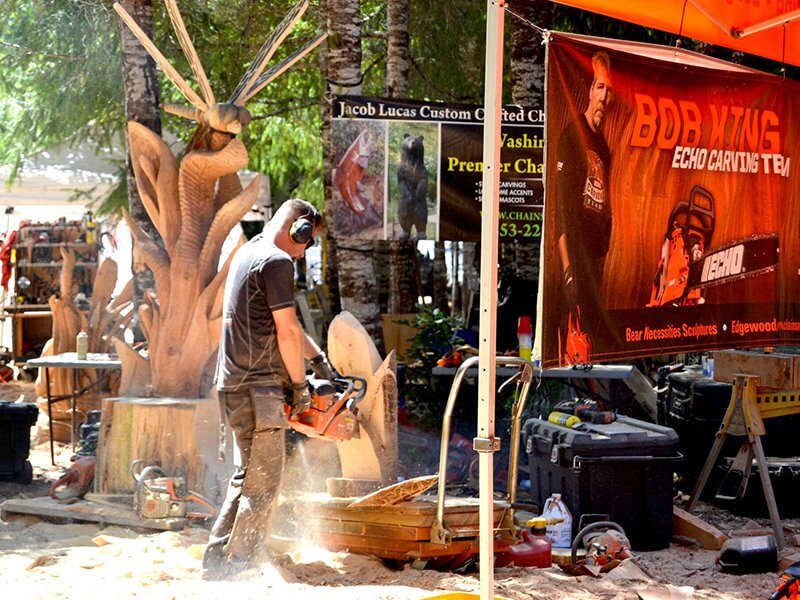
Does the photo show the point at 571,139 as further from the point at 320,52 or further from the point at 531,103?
the point at 320,52

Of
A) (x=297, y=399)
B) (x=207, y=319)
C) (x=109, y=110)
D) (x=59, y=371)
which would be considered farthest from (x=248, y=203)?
(x=109, y=110)

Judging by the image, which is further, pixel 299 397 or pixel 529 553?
pixel 529 553

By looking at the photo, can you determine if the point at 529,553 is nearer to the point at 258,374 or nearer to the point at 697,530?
the point at 697,530

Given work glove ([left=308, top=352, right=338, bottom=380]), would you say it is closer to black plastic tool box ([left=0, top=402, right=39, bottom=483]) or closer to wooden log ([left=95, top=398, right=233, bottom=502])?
wooden log ([left=95, top=398, right=233, bottom=502])

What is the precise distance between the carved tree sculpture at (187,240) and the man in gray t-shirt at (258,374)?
2.33m

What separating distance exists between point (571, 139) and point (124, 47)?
22.2ft

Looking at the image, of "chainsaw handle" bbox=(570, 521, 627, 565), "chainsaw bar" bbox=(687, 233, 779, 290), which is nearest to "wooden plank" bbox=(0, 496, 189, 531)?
"chainsaw handle" bbox=(570, 521, 627, 565)

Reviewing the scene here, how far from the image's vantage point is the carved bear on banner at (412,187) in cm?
1009

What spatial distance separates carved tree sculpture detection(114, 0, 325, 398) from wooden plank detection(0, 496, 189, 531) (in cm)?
109

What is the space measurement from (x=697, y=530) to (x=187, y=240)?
4.49 meters

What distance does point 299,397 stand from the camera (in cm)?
631

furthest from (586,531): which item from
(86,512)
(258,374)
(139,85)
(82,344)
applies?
(139,85)

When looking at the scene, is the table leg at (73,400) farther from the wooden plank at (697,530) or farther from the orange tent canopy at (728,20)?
the orange tent canopy at (728,20)

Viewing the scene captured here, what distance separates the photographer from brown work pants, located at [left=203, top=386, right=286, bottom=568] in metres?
6.18
